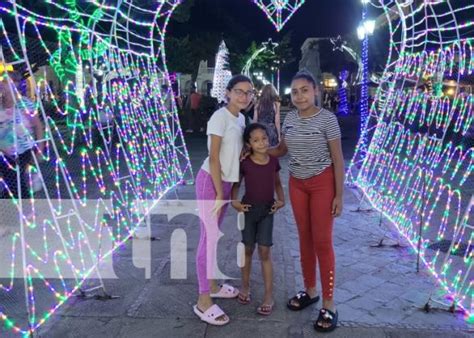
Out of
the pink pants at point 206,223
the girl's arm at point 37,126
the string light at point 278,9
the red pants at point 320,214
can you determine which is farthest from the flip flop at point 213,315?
the string light at point 278,9

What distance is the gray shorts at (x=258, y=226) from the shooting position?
315 cm

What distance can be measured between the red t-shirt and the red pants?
17cm

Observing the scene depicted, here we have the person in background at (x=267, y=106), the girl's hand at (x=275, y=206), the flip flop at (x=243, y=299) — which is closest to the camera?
the girl's hand at (x=275, y=206)

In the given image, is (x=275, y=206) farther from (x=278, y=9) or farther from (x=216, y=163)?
(x=278, y=9)

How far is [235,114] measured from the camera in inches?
→ 123

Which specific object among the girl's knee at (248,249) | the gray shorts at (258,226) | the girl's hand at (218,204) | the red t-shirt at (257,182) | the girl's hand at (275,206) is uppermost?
the red t-shirt at (257,182)

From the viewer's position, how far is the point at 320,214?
3023 mm

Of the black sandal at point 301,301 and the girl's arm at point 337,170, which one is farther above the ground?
the girl's arm at point 337,170

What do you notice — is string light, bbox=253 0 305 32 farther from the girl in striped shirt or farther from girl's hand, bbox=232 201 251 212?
girl's hand, bbox=232 201 251 212

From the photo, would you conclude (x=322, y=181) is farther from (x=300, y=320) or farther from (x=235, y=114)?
(x=300, y=320)

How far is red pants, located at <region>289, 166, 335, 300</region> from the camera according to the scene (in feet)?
9.89

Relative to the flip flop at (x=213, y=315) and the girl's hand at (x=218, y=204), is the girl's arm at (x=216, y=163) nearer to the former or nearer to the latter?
the girl's hand at (x=218, y=204)

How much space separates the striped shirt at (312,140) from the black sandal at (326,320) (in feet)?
2.93

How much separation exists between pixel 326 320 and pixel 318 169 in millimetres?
976
